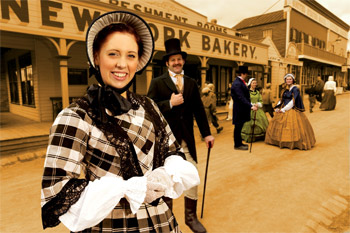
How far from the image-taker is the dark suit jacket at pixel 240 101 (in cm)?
549

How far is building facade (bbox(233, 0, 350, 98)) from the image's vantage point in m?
19.6

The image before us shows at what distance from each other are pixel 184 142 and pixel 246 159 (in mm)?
2908

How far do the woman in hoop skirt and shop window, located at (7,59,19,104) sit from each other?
11.7m

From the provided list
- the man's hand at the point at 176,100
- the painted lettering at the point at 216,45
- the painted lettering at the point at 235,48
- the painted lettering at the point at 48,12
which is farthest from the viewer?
the painted lettering at the point at 235,48

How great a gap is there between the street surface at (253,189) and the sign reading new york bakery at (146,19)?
3.45m

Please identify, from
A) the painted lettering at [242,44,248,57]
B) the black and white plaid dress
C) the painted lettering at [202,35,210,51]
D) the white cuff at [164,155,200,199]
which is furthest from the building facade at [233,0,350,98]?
the black and white plaid dress

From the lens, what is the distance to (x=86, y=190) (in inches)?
37.9

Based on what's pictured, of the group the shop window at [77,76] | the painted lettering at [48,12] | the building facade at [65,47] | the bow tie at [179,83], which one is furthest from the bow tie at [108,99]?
the shop window at [77,76]

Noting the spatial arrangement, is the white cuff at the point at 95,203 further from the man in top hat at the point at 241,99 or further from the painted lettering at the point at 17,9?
the painted lettering at the point at 17,9

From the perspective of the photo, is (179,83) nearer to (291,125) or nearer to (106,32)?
(106,32)

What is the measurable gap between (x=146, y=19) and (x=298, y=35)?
20.3m

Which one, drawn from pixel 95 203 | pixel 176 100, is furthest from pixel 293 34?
pixel 95 203

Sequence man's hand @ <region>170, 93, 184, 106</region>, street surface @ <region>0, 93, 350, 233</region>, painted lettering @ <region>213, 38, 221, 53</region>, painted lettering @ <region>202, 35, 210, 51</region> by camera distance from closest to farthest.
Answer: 1. man's hand @ <region>170, 93, 184, 106</region>
2. street surface @ <region>0, 93, 350, 233</region>
3. painted lettering @ <region>202, 35, 210, 51</region>
4. painted lettering @ <region>213, 38, 221, 53</region>

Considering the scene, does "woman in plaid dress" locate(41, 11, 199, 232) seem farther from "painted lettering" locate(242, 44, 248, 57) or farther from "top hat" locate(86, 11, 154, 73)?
"painted lettering" locate(242, 44, 248, 57)
